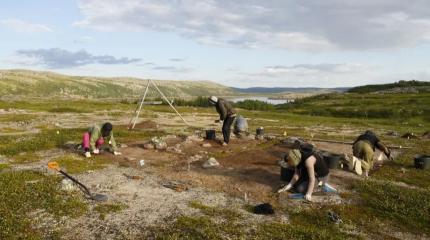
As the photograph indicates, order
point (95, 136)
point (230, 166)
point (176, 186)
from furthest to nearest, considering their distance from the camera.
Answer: point (95, 136) → point (230, 166) → point (176, 186)

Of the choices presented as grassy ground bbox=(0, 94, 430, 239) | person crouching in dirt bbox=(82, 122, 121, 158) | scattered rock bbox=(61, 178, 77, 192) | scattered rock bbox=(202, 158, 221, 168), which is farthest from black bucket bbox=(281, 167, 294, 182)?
person crouching in dirt bbox=(82, 122, 121, 158)

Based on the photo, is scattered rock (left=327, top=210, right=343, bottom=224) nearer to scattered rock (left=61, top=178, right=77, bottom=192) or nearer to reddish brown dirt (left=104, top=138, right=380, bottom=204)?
reddish brown dirt (left=104, top=138, right=380, bottom=204)

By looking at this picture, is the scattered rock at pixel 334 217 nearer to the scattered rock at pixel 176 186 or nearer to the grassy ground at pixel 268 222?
the grassy ground at pixel 268 222

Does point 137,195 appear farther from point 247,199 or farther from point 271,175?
point 271,175

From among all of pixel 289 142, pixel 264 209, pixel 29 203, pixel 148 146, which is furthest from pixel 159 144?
pixel 264 209

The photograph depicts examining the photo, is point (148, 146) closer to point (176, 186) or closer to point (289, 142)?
point (176, 186)

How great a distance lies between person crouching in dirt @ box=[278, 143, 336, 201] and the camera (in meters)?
17.3

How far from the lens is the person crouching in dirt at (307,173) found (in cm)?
1733

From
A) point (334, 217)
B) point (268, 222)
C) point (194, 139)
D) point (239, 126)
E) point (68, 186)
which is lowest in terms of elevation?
point (268, 222)

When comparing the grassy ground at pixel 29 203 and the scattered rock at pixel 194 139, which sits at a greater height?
the scattered rock at pixel 194 139

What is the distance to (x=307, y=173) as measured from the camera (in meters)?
17.7

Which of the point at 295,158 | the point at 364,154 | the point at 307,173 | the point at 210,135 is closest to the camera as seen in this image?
the point at 307,173

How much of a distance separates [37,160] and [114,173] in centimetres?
643

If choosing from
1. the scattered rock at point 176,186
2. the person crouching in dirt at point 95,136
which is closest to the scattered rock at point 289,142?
the scattered rock at point 176,186
